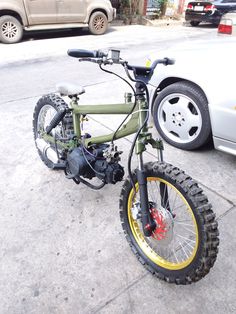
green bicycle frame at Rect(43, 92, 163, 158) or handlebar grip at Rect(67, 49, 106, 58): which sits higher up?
handlebar grip at Rect(67, 49, 106, 58)

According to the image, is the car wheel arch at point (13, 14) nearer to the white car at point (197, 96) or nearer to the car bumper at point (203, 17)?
the white car at point (197, 96)

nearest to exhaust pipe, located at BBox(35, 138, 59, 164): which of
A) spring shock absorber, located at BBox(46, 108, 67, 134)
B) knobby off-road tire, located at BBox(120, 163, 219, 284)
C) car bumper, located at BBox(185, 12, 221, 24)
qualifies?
spring shock absorber, located at BBox(46, 108, 67, 134)

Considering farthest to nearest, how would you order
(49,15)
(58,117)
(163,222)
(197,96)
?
(49,15) → (197,96) → (58,117) → (163,222)

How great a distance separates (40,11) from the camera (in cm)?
845

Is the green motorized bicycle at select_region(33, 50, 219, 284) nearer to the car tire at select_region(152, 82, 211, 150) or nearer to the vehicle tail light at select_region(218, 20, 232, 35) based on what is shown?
the car tire at select_region(152, 82, 211, 150)

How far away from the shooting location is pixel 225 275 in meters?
1.88

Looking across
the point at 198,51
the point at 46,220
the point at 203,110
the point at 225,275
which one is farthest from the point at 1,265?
the point at 198,51

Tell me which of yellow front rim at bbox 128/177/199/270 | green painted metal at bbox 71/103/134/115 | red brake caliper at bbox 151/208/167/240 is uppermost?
green painted metal at bbox 71/103/134/115

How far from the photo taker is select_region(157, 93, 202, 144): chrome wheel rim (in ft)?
9.79

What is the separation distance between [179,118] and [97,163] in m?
1.28

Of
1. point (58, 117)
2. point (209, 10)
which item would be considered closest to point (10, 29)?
point (58, 117)

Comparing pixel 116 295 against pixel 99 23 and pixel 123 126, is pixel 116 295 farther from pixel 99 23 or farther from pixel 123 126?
pixel 99 23

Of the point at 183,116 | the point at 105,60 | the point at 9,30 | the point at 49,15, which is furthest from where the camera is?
the point at 49,15

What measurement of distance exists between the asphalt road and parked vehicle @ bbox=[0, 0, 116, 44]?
5.41 metres
